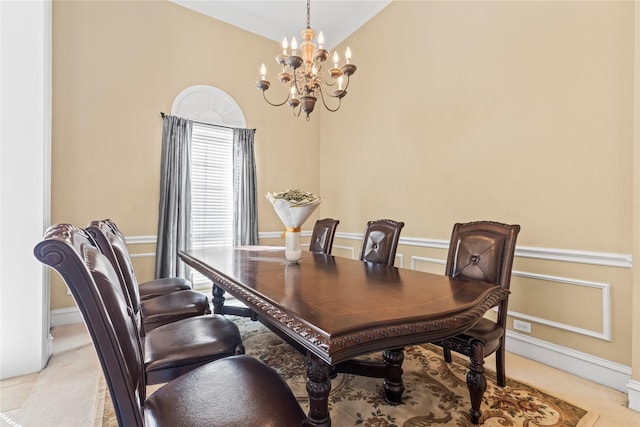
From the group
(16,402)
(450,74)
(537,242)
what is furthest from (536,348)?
(16,402)

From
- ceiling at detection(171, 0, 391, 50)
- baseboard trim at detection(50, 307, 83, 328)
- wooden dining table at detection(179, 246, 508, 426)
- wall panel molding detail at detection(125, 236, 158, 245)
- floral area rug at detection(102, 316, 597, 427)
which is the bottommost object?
floral area rug at detection(102, 316, 597, 427)

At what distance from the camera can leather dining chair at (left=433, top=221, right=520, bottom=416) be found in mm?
1672

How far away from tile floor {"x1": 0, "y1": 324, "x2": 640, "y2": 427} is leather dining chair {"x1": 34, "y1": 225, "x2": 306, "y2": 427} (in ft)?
3.74

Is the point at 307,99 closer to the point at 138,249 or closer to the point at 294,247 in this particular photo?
the point at 294,247

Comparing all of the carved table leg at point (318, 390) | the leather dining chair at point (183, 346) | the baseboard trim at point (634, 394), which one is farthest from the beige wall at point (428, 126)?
the leather dining chair at point (183, 346)

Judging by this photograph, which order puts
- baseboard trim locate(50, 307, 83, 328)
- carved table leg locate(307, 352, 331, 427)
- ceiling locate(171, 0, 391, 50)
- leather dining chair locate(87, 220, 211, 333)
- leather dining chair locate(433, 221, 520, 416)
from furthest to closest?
ceiling locate(171, 0, 391, 50), baseboard trim locate(50, 307, 83, 328), leather dining chair locate(433, 221, 520, 416), leather dining chair locate(87, 220, 211, 333), carved table leg locate(307, 352, 331, 427)

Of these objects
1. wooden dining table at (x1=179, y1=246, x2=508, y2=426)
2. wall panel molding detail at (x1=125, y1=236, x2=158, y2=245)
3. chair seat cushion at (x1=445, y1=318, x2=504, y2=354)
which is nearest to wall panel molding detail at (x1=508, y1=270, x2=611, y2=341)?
chair seat cushion at (x1=445, y1=318, x2=504, y2=354)

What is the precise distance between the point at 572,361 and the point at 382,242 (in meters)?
1.60

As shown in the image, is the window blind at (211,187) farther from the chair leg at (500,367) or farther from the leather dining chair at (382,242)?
the chair leg at (500,367)

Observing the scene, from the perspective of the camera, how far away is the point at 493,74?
2715 mm

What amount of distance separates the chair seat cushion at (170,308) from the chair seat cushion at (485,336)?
1.61m

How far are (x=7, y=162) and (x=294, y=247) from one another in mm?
2115

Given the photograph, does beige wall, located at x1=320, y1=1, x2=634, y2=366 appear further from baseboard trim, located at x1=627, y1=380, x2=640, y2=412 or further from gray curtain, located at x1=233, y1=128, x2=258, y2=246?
gray curtain, located at x1=233, y1=128, x2=258, y2=246

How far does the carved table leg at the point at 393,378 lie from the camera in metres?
1.75
